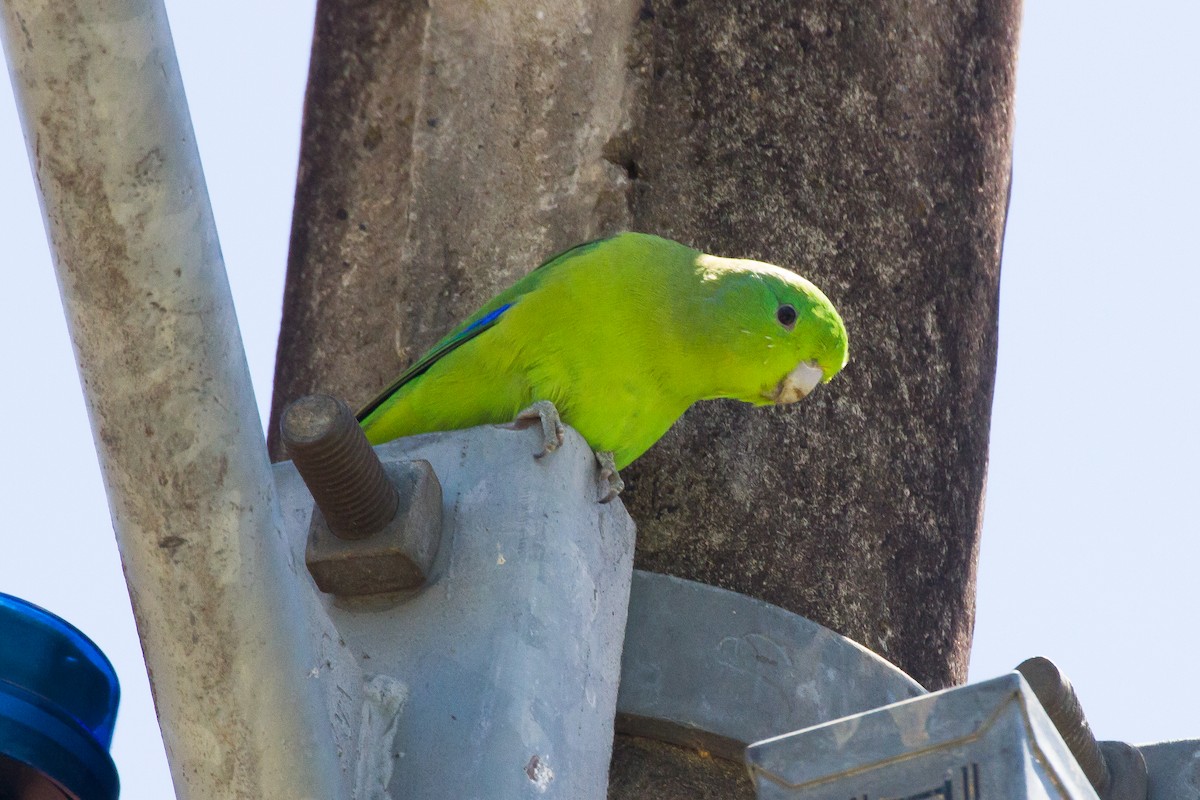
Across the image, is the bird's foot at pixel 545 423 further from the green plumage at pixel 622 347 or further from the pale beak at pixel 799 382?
the pale beak at pixel 799 382

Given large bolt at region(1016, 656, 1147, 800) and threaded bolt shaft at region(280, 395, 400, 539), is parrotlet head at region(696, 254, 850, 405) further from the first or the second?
threaded bolt shaft at region(280, 395, 400, 539)

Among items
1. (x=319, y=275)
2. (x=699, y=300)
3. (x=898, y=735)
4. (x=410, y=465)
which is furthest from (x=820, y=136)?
(x=898, y=735)

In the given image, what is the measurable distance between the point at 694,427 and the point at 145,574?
6.28 feet

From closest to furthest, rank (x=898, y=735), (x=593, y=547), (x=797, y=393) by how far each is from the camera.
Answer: (x=898, y=735), (x=593, y=547), (x=797, y=393)

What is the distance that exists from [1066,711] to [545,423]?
1.11m

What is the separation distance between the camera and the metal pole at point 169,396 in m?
1.82

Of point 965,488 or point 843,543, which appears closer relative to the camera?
point 843,543

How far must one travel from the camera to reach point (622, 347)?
3488 millimetres

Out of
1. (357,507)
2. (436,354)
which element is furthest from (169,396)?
(436,354)

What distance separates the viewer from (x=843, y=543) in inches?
140

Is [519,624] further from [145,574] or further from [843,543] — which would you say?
[843,543]

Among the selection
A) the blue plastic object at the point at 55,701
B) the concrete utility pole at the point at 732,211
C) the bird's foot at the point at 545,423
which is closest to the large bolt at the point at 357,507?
Result: the bird's foot at the point at 545,423

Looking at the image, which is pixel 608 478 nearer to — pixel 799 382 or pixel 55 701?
pixel 799 382

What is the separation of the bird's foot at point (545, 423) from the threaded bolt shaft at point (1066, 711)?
91 centimetres
